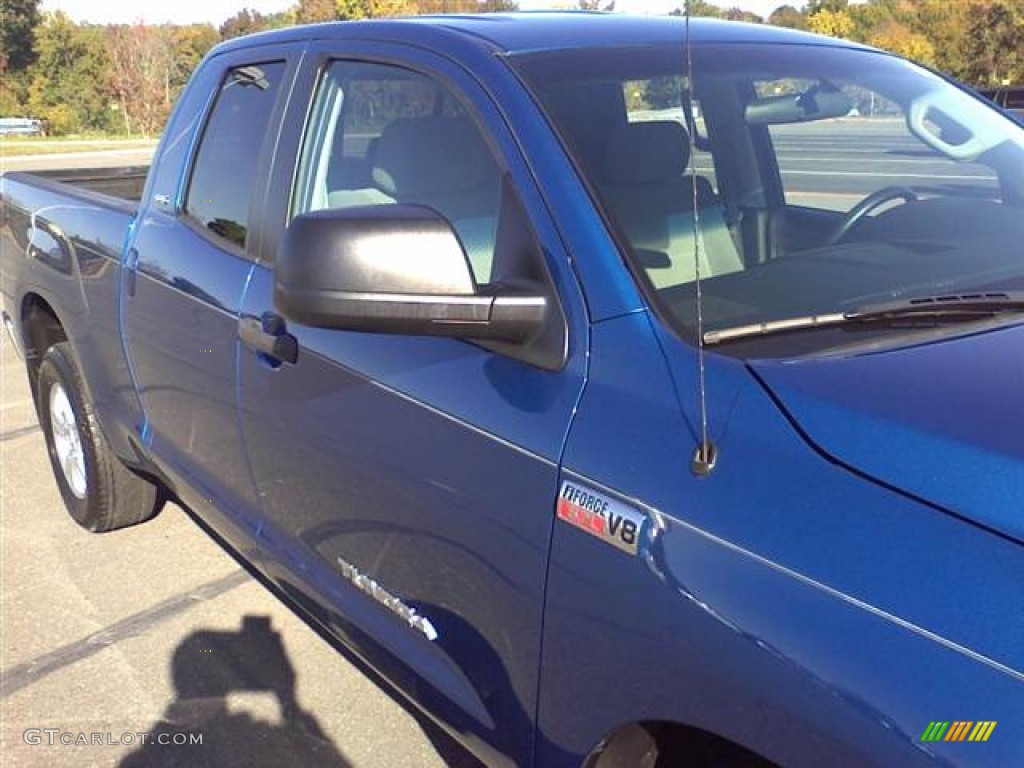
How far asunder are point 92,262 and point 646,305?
2.60m

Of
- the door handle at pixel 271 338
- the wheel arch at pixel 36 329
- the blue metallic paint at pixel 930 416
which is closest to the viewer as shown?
the blue metallic paint at pixel 930 416

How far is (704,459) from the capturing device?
148cm

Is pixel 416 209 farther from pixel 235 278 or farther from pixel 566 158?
pixel 235 278

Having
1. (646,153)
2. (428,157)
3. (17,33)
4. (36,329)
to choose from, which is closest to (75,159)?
(17,33)

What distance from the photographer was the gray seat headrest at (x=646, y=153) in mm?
1985

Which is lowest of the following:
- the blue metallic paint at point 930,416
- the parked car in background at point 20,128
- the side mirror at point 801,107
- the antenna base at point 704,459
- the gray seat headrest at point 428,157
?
the parked car in background at point 20,128

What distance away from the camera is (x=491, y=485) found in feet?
5.91

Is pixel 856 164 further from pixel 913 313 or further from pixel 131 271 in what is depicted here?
pixel 131 271

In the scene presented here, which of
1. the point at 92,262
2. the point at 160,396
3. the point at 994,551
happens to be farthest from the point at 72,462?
the point at 994,551

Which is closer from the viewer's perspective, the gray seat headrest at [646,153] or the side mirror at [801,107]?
the gray seat headrest at [646,153]

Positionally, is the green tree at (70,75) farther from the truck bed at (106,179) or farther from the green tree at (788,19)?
the green tree at (788,19)

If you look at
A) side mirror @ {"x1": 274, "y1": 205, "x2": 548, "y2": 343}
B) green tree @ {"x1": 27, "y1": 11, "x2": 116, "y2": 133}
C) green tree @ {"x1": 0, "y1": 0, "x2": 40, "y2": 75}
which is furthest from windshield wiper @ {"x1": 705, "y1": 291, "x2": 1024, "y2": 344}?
green tree @ {"x1": 0, "y1": 0, "x2": 40, "y2": 75}

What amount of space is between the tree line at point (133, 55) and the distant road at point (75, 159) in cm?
286

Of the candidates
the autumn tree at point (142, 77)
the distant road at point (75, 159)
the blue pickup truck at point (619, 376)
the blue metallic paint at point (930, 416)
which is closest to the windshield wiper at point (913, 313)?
the blue pickup truck at point (619, 376)
